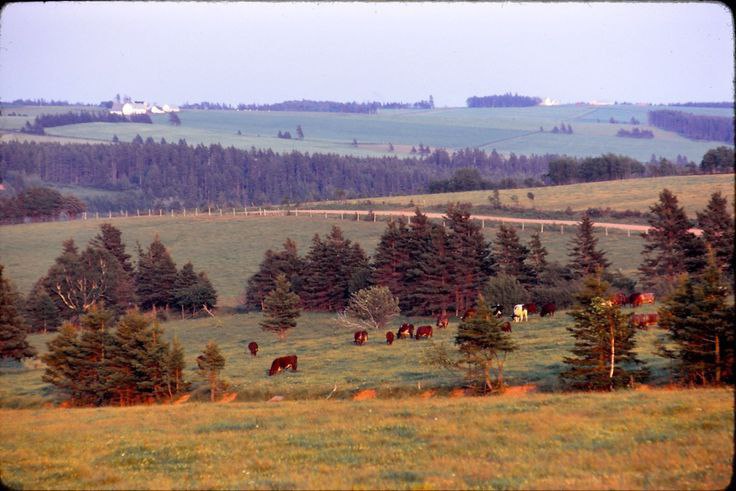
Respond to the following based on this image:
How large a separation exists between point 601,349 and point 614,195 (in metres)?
81.2

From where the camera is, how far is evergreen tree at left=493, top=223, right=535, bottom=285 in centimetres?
5994

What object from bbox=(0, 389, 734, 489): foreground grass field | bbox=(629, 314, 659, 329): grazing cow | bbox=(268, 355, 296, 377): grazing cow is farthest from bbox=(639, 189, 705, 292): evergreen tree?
bbox=(0, 389, 734, 489): foreground grass field

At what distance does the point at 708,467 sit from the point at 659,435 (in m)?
2.93

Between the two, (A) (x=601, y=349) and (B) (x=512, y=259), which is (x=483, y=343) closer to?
(A) (x=601, y=349)

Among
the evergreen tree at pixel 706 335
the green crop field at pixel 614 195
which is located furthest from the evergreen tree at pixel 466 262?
the evergreen tree at pixel 706 335

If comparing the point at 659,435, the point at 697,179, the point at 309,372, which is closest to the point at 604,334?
the point at 659,435

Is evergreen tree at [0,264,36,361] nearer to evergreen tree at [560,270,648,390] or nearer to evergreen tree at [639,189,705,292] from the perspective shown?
evergreen tree at [560,270,648,390]

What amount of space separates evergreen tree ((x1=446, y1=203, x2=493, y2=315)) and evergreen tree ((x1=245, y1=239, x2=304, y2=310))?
1353 cm

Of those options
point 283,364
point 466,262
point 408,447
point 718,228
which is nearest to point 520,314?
point 283,364

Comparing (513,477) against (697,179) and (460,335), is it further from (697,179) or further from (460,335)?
(697,179)

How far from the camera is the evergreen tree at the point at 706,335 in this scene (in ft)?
74.2

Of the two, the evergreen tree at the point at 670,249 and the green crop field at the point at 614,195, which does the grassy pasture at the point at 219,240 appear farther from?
the green crop field at the point at 614,195

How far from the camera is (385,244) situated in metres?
66.1

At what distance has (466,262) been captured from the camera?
61281 mm
